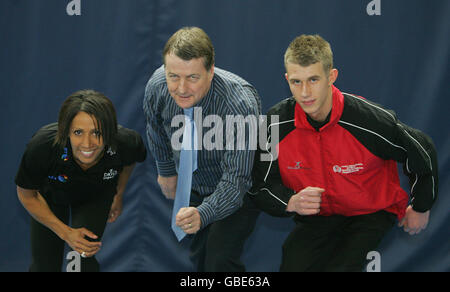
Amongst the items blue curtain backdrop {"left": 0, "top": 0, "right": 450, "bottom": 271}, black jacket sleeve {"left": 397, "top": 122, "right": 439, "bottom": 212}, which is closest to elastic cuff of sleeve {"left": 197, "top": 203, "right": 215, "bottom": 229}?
black jacket sleeve {"left": 397, "top": 122, "right": 439, "bottom": 212}

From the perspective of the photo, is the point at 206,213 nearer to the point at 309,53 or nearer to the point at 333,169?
the point at 333,169

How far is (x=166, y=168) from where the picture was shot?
143 inches

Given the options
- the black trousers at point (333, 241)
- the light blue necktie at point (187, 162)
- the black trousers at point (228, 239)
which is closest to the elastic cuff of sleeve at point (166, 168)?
the light blue necktie at point (187, 162)

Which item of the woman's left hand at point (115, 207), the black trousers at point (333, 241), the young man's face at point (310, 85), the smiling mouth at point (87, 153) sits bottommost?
the black trousers at point (333, 241)

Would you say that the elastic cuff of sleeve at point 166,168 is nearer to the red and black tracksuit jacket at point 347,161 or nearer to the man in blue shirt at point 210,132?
the man in blue shirt at point 210,132

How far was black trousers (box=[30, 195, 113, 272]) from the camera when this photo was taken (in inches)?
132

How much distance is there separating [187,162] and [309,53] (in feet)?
3.04

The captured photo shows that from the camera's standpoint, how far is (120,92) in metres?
4.19

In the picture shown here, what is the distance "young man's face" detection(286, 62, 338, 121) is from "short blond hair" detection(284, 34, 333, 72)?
0.02 metres

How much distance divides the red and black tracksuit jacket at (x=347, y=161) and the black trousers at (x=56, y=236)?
90 centimetres

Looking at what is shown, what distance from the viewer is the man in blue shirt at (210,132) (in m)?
3.02

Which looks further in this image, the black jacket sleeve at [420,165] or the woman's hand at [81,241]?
Answer: the woman's hand at [81,241]

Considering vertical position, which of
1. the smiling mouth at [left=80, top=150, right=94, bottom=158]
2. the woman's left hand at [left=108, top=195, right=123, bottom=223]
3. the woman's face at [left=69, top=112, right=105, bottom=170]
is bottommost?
the woman's left hand at [left=108, top=195, right=123, bottom=223]

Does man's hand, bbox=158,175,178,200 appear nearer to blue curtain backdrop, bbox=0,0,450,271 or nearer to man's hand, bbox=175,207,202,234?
blue curtain backdrop, bbox=0,0,450,271
